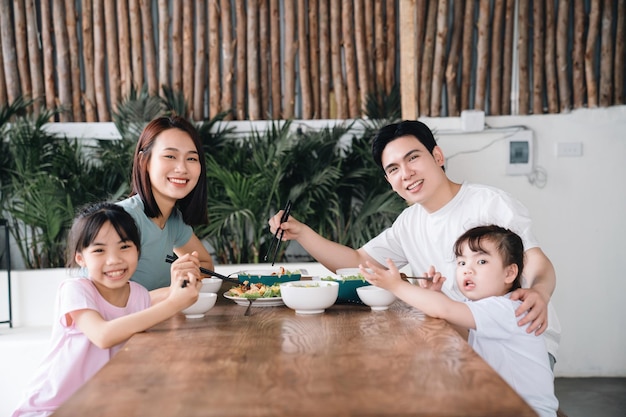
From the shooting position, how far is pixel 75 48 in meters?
4.59

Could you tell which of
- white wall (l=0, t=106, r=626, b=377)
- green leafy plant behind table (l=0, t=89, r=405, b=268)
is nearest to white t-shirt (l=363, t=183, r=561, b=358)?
green leafy plant behind table (l=0, t=89, r=405, b=268)

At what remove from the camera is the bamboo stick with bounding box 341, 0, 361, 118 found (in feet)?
14.8

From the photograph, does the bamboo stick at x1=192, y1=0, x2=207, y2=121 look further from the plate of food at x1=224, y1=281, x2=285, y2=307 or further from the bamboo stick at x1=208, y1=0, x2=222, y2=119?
the plate of food at x1=224, y1=281, x2=285, y2=307

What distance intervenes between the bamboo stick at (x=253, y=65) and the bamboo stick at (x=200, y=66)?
12.5 inches

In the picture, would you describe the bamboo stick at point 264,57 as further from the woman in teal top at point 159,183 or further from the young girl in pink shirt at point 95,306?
the young girl in pink shirt at point 95,306

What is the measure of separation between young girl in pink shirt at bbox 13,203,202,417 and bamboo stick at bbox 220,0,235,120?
2718 millimetres

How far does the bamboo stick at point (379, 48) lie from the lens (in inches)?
177

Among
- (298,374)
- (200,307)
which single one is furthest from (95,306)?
(298,374)

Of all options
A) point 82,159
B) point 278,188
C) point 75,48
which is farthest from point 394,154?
point 75,48

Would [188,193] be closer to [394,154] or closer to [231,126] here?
[394,154]

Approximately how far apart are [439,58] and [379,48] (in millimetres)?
448

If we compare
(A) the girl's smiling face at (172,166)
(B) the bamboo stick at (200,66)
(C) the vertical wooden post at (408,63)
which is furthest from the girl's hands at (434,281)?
(B) the bamboo stick at (200,66)

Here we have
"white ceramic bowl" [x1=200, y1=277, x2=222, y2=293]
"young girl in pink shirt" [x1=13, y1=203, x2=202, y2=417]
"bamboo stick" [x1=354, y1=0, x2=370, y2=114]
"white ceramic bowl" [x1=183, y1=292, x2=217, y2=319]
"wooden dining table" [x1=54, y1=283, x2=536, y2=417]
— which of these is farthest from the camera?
"bamboo stick" [x1=354, y1=0, x2=370, y2=114]

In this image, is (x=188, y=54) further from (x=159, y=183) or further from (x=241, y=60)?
(x=159, y=183)
